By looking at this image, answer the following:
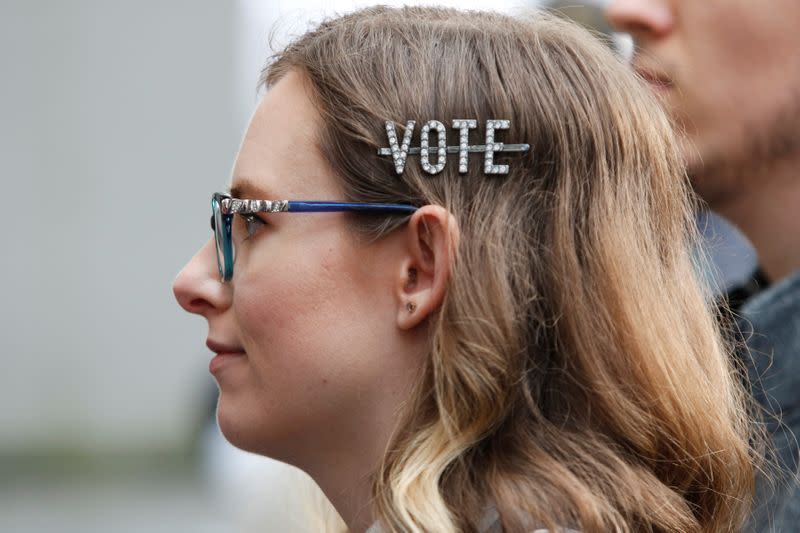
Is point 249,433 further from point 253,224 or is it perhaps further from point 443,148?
point 443,148

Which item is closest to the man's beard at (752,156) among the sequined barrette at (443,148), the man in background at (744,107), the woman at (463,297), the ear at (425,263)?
the man in background at (744,107)

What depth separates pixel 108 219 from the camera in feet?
46.2

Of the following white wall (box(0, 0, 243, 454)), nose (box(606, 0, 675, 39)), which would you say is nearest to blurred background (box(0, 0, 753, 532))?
white wall (box(0, 0, 243, 454))

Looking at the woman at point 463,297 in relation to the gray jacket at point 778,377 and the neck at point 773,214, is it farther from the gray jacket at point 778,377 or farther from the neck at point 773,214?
the neck at point 773,214

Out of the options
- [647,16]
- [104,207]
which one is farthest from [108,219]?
[647,16]

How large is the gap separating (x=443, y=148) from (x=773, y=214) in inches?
36.8

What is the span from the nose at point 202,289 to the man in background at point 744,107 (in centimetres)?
105

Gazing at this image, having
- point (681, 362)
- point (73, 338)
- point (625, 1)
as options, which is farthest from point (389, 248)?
point (73, 338)

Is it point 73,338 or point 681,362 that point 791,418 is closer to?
point 681,362

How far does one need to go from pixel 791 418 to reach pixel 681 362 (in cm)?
41

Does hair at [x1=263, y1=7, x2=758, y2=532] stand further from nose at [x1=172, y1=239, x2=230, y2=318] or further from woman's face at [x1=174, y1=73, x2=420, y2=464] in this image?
nose at [x1=172, y1=239, x2=230, y2=318]

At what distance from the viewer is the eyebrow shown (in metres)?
2.30

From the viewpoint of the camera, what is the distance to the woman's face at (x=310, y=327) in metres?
2.22

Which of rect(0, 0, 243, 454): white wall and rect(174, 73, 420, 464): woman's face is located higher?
rect(174, 73, 420, 464): woman's face
